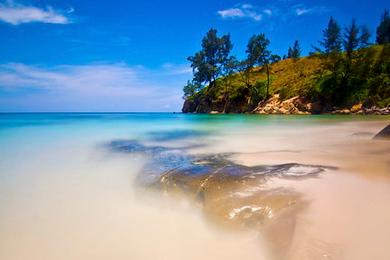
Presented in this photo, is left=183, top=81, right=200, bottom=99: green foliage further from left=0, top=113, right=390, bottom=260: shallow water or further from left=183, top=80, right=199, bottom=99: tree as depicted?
left=0, top=113, right=390, bottom=260: shallow water

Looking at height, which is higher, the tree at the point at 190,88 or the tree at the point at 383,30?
the tree at the point at 383,30

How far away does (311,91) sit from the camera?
36.3m

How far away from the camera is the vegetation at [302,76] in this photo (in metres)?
32.4

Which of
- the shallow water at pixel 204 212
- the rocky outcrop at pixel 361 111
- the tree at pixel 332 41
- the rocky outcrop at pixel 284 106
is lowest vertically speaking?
the shallow water at pixel 204 212

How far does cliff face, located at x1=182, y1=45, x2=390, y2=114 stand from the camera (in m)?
30.7

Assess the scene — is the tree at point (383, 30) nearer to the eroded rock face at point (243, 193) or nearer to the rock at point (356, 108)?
the rock at point (356, 108)

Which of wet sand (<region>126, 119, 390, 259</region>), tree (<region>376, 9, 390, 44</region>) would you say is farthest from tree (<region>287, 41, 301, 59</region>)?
wet sand (<region>126, 119, 390, 259</region>)

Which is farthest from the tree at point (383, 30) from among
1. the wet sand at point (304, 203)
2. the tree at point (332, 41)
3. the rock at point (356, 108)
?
the wet sand at point (304, 203)

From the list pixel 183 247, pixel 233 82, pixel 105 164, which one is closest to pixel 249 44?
pixel 233 82

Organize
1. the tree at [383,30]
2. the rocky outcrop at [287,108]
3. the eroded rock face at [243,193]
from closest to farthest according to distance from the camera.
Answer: the eroded rock face at [243,193]
the rocky outcrop at [287,108]
the tree at [383,30]

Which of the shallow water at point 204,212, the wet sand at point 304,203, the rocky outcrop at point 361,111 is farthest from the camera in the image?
the rocky outcrop at point 361,111

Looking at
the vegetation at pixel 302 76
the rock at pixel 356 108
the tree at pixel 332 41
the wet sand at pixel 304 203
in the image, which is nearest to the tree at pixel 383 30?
the vegetation at pixel 302 76

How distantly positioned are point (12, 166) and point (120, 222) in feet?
16.7

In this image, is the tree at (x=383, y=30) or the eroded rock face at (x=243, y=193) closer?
the eroded rock face at (x=243, y=193)
